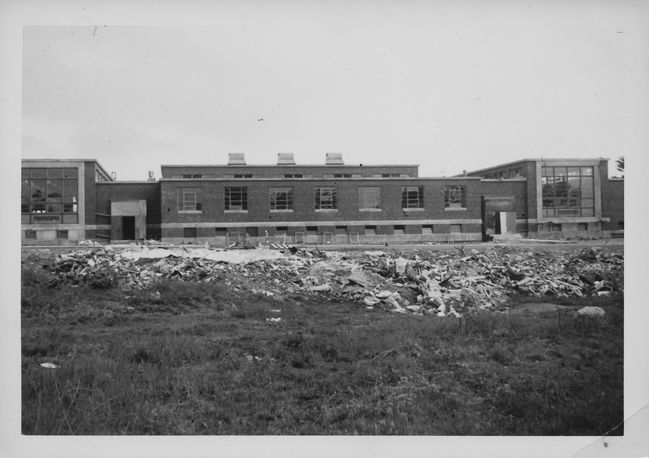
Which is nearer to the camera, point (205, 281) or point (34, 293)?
point (34, 293)

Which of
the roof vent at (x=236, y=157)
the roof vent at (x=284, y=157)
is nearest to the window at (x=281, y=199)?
the roof vent at (x=284, y=157)

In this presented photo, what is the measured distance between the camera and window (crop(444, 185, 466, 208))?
21389 mm

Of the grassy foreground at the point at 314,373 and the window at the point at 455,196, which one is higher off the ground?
the window at the point at 455,196

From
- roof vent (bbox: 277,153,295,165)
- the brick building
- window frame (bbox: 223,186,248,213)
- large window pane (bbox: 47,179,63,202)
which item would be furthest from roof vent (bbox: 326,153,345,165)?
large window pane (bbox: 47,179,63,202)

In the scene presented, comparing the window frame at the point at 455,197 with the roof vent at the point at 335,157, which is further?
the window frame at the point at 455,197

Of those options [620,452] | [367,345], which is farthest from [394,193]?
[620,452]

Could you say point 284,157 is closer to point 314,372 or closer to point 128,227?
point 314,372

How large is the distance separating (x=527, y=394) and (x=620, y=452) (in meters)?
1.44

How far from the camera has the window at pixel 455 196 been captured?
21.4 meters

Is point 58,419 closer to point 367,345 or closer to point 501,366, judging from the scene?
point 367,345

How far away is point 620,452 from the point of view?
569cm

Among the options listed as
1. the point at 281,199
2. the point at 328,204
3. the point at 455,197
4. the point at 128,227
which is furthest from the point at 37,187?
the point at 455,197

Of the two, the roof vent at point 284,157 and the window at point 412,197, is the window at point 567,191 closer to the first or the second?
the window at point 412,197

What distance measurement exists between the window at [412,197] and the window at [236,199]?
7.85m
